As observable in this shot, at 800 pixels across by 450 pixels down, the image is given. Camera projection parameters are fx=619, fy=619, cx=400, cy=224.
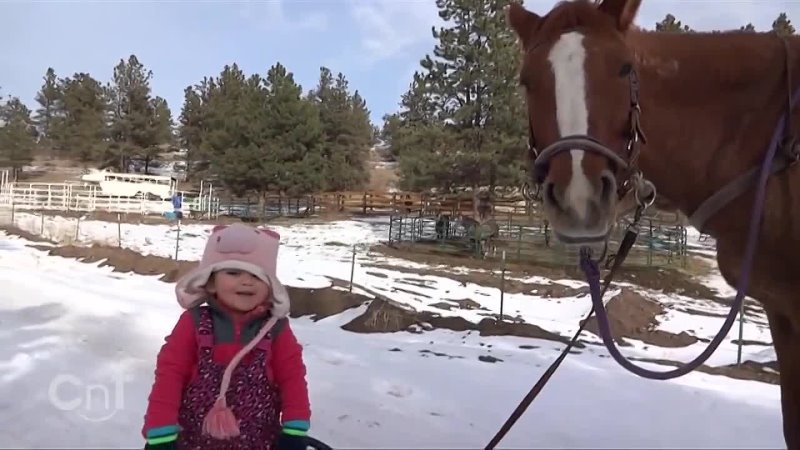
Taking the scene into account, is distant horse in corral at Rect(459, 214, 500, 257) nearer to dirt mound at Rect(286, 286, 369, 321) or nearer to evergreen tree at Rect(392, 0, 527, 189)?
evergreen tree at Rect(392, 0, 527, 189)

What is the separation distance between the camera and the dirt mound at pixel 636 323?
738 cm

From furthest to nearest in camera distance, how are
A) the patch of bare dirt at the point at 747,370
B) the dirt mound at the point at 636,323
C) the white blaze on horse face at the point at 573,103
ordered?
the dirt mound at the point at 636,323 < the patch of bare dirt at the point at 747,370 < the white blaze on horse face at the point at 573,103

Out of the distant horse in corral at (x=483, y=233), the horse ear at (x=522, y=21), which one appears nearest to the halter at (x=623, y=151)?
the horse ear at (x=522, y=21)

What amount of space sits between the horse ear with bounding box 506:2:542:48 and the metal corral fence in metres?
13.0

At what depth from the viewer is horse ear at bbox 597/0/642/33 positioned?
176cm

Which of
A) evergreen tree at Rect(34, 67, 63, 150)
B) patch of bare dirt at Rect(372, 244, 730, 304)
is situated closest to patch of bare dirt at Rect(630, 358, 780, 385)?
patch of bare dirt at Rect(372, 244, 730, 304)

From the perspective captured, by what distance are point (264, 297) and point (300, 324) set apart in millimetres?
4914

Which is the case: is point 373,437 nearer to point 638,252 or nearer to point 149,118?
point 638,252

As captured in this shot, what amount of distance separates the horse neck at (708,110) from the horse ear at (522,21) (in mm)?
296

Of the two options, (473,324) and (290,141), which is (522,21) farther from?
(290,141)

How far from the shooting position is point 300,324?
6676 millimetres

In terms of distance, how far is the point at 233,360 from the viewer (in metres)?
1.79

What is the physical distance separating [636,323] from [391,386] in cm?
495

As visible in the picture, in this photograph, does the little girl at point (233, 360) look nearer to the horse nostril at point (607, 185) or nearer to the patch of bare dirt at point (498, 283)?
the horse nostril at point (607, 185)
